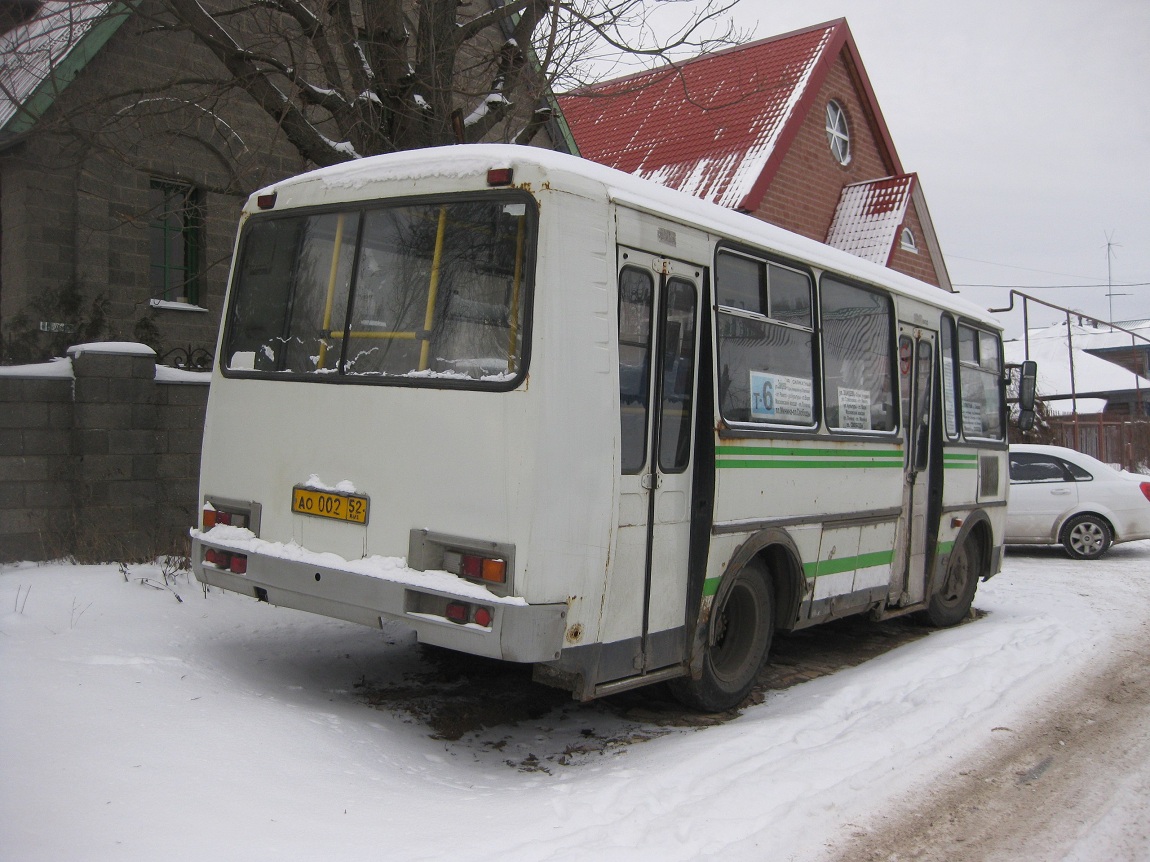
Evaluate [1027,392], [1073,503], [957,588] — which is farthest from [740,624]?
[1073,503]

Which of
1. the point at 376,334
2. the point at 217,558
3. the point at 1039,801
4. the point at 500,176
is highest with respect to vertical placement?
the point at 500,176

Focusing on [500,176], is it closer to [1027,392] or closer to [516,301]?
[516,301]

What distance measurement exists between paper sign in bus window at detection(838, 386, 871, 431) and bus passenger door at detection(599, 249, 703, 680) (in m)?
2.04

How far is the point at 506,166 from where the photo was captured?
4.95m

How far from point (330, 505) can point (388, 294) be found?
1156 millimetres

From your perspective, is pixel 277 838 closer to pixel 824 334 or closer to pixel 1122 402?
pixel 824 334

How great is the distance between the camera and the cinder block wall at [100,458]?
8.20 metres

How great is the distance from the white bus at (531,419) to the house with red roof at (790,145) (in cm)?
1310

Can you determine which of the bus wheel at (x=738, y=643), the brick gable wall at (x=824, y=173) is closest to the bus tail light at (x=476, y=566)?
the bus wheel at (x=738, y=643)

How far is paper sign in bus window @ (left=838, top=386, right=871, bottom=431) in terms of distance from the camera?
7479 mm

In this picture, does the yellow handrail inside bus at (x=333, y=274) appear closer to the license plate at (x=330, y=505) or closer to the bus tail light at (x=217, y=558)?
the license plate at (x=330, y=505)

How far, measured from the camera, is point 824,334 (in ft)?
23.8

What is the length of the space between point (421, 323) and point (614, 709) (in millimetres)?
2854

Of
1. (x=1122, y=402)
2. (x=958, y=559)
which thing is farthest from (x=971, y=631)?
(x=1122, y=402)
